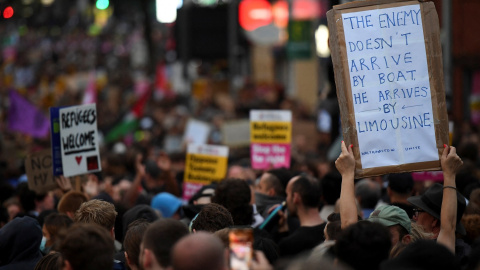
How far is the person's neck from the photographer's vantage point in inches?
285

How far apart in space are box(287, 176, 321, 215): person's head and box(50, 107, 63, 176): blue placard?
250 centimetres

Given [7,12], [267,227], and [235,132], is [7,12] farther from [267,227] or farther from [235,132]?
[267,227]

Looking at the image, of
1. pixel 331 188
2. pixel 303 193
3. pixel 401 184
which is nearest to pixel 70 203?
pixel 303 193

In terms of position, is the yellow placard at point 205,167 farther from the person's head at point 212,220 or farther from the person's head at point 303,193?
the person's head at point 212,220

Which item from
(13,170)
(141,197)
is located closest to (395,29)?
(141,197)

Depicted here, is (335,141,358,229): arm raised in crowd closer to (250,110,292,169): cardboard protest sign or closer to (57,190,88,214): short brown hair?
(57,190,88,214): short brown hair

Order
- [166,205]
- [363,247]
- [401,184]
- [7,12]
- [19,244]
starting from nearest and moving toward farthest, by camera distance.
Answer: [363,247], [19,244], [401,184], [166,205], [7,12]

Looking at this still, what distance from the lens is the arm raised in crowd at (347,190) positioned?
17.8ft

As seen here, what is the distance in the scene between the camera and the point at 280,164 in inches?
439

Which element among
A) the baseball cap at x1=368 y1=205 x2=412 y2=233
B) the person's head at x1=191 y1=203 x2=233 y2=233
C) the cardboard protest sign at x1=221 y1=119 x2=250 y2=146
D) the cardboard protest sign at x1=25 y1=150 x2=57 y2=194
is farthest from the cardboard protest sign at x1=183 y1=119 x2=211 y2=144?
the baseball cap at x1=368 y1=205 x2=412 y2=233

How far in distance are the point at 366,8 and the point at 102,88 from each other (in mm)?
37816

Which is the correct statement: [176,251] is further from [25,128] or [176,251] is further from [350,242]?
[25,128]

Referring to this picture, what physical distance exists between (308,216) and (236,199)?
643 millimetres

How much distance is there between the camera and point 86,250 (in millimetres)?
4645
